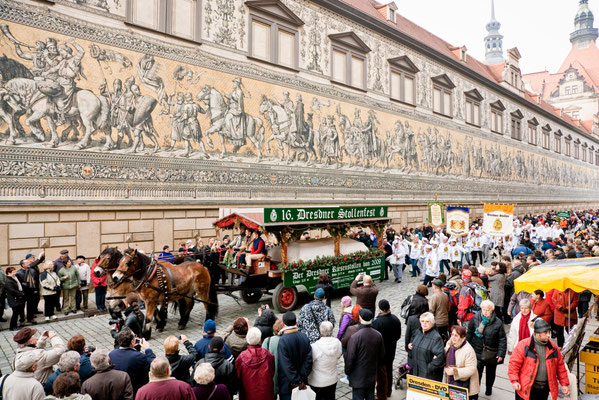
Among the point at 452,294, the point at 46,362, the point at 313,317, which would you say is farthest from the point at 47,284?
the point at 452,294

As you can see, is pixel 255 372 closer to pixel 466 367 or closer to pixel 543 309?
pixel 466 367

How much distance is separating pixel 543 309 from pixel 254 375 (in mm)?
5936

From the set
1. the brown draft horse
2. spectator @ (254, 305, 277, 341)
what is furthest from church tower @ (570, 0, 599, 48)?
spectator @ (254, 305, 277, 341)

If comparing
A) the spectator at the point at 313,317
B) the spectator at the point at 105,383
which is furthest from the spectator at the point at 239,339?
the spectator at the point at 105,383

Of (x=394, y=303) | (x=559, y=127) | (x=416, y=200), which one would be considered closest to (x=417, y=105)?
(x=416, y=200)

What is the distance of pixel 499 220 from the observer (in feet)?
48.2

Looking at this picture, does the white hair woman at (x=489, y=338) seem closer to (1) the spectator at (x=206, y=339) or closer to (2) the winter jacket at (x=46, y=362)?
(1) the spectator at (x=206, y=339)

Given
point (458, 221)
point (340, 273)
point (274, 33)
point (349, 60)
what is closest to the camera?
point (340, 273)

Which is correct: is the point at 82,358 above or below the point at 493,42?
below

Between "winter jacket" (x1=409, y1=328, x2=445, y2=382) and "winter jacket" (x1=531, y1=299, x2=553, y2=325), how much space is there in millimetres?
3593

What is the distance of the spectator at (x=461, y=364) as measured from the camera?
454 centimetres

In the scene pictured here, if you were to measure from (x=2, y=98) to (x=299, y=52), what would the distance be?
42.7 ft

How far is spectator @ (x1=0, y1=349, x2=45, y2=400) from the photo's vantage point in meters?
3.55

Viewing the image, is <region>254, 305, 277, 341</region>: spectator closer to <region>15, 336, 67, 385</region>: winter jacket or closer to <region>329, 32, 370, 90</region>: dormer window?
<region>15, 336, 67, 385</region>: winter jacket
